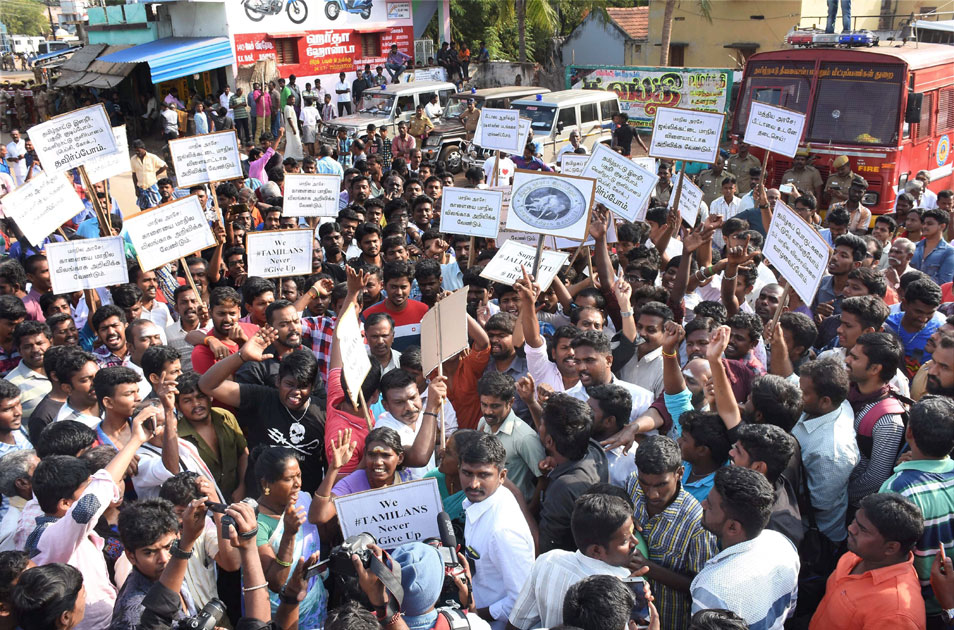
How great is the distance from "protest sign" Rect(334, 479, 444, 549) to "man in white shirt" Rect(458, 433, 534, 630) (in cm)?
18

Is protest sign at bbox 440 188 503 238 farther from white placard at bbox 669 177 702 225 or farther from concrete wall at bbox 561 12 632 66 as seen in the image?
concrete wall at bbox 561 12 632 66

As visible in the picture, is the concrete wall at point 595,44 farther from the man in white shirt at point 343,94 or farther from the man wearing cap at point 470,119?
the man wearing cap at point 470,119

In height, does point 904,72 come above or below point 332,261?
above

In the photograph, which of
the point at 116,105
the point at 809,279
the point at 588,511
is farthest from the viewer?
the point at 116,105

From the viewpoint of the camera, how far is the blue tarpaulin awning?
74.5 feet

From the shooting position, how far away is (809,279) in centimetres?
492

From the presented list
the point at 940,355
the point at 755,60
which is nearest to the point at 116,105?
the point at 755,60

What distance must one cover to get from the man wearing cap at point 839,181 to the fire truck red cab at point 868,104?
0.39 metres

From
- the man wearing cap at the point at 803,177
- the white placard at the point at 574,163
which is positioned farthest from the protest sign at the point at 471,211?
the man wearing cap at the point at 803,177

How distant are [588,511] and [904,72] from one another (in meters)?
10.5

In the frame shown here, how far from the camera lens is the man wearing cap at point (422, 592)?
9.27 feet

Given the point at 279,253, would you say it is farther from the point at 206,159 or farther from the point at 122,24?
the point at 122,24

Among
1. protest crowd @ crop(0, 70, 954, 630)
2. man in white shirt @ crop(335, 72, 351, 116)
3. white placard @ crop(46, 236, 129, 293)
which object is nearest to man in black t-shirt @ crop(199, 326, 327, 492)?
protest crowd @ crop(0, 70, 954, 630)

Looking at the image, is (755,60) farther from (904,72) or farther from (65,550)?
(65,550)
